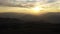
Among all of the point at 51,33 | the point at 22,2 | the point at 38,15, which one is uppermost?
the point at 22,2

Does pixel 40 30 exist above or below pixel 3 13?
below

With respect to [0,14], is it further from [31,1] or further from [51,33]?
[51,33]

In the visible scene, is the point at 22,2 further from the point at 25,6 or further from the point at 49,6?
the point at 49,6

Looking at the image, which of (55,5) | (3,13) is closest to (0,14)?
(3,13)

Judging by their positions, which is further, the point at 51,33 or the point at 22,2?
the point at 22,2

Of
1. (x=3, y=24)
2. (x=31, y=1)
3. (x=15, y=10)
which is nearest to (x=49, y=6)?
(x=31, y=1)

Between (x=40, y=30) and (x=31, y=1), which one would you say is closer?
(x=40, y=30)
